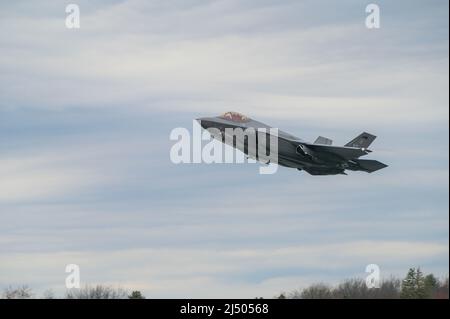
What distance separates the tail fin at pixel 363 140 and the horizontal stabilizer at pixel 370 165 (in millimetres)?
2056

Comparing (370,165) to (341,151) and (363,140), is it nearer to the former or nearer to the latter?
(363,140)

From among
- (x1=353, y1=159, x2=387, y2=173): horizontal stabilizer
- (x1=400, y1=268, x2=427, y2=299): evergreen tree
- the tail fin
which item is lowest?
(x1=400, y1=268, x2=427, y2=299): evergreen tree

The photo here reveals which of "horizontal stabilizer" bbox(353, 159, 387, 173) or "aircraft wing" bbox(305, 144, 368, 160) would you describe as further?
"horizontal stabilizer" bbox(353, 159, 387, 173)

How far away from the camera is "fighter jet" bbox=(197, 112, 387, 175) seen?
322 ft

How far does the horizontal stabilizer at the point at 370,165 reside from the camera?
98.8 m

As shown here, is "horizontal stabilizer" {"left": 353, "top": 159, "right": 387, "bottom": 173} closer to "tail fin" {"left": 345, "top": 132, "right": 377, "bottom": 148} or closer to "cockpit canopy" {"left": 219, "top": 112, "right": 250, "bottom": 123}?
"tail fin" {"left": 345, "top": 132, "right": 377, "bottom": 148}

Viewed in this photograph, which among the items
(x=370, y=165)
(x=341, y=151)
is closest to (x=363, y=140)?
(x=370, y=165)

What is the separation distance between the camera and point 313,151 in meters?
99.4

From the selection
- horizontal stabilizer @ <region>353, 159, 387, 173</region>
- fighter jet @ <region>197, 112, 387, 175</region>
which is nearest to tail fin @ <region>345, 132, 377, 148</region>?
fighter jet @ <region>197, 112, 387, 175</region>

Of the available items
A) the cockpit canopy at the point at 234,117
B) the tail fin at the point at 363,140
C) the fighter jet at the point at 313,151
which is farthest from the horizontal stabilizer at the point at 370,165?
the cockpit canopy at the point at 234,117

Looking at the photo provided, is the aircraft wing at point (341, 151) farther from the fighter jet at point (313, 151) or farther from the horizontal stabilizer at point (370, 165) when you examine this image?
the horizontal stabilizer at point (370, 165)
